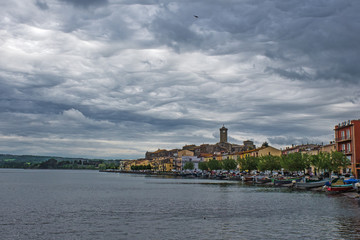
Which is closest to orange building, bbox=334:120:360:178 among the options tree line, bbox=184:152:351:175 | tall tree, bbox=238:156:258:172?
tree line, bbox=184:152:351:175

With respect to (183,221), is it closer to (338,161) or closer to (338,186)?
(338,186)

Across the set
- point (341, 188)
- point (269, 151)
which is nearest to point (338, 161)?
point (341, 188)

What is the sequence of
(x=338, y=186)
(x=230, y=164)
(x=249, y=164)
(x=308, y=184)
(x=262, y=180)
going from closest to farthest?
(x=338, y=186), (x=308, y=184), (x=262, y=180), (x=249, y=164), (x=230, y=164)

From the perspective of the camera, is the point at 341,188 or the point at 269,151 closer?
the point at 341,188

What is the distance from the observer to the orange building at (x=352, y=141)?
321ft

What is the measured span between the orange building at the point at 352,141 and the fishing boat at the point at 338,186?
18.1 meters

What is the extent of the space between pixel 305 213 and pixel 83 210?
2963 centimetres

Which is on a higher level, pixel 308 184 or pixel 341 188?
pixel 308 184

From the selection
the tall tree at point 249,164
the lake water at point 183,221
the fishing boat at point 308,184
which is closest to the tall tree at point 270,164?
the tall tree at point 249,164

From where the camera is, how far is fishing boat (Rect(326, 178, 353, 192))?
77.2m

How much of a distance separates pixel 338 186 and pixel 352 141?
25.2 metres

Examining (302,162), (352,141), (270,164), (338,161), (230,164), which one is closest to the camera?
(338,161)

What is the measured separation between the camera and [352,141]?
326ft

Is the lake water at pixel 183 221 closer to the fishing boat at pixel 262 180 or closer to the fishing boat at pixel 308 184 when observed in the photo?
the fishing boat at pixel 308 184
